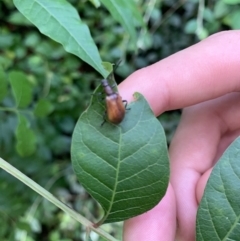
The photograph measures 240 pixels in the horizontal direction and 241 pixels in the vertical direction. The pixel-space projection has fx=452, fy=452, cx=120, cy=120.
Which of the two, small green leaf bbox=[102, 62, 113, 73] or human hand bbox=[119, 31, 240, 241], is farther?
human hand bbox=[119, 31, 240, 241]

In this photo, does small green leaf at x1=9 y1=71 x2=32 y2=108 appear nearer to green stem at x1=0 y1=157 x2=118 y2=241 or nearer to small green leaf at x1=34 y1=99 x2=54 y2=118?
small green leaf at x1=34 y1=99 x2=54 y2=118

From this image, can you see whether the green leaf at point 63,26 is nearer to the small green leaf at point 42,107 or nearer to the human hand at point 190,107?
the human hand at point 190,107

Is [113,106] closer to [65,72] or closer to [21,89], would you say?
[21,89]

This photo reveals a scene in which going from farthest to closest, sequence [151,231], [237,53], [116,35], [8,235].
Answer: [116,35] → [8,235] → [237,53] → [151,231]

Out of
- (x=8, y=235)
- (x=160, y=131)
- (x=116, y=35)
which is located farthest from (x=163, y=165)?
(x=116, y=35)

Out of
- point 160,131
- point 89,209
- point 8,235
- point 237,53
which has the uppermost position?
point 160,131

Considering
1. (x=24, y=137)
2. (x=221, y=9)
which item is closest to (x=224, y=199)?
(x=24, y=137)

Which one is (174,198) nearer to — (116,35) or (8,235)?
(8,235)

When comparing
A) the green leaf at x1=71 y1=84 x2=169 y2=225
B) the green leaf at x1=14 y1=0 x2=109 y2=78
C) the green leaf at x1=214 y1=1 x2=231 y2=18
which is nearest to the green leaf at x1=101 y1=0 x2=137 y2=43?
the green leaf at x1=14 y1=0 x2=109 y2=78
